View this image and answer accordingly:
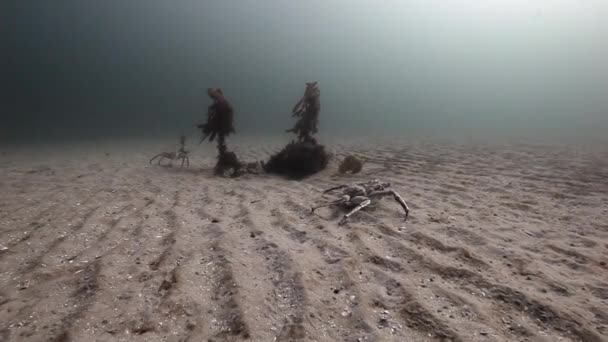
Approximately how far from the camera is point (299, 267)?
2578mm

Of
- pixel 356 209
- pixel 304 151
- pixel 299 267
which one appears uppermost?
pixel 304 151

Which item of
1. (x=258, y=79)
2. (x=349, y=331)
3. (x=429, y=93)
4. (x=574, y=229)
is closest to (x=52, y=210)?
(x=349, y=331)

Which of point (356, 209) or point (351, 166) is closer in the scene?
point (356, 209)

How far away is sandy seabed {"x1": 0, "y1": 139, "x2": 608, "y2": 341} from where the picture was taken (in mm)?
1917

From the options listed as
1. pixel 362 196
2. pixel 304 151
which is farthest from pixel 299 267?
pixel 304 151

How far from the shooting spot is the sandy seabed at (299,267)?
1.92 m

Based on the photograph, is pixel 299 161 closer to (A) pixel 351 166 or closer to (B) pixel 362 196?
(A) pixel 351 166

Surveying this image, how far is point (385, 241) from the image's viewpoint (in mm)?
3084

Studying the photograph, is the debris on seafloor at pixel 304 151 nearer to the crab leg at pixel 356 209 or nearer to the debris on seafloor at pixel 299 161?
the debris on seafloor at pixel 299 161

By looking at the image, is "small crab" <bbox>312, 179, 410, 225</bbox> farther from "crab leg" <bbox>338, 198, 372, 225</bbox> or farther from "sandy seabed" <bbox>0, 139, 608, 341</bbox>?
"sandy seabed" <bbox>0, 139, 608, 341</bbox>

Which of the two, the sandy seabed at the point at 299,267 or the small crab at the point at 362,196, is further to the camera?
the small crab at the point at 362,196

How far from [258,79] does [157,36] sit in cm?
4056

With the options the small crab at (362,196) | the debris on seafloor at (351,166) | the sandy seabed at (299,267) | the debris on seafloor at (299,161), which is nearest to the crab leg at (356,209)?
the small crab at (362,196)

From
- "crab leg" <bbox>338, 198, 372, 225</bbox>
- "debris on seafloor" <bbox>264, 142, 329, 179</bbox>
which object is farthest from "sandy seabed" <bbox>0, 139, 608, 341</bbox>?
"debris on seafloor" <bbox>264, 142, 329, 179</bbox>
